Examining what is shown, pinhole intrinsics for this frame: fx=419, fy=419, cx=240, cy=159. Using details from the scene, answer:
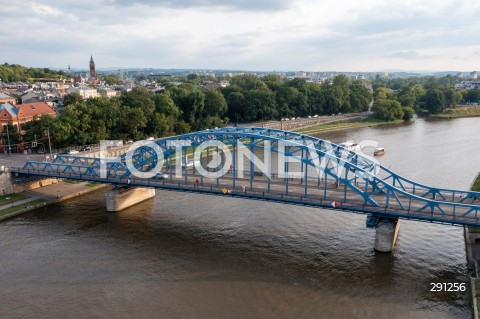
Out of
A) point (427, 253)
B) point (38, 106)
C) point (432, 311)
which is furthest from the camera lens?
point (38, 106)

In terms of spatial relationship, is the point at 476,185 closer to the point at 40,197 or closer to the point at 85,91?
the point at 40,197

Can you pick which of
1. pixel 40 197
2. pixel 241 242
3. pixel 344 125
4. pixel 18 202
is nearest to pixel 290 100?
pixel 344 125

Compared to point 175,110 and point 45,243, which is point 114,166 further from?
point 175,110

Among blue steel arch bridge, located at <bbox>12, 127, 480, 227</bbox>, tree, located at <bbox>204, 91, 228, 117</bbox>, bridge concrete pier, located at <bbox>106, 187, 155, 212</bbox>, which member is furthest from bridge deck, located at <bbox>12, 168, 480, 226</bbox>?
tree, located at <bbox>204, 91, 228, 117</bbox>

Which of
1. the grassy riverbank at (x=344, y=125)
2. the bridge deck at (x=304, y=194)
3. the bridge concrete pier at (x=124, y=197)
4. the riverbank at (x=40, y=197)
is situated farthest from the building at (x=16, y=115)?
the grassy riverbank at (x=344, y=125)

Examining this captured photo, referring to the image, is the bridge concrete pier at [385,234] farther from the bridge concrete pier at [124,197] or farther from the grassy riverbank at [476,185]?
the bridge concrete pier at [124,197]

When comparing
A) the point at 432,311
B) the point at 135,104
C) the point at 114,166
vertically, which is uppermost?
the point at 135,104

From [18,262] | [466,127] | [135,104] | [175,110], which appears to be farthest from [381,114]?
[18,262]

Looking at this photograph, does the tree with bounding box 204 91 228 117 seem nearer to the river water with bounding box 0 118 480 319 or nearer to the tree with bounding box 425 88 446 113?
the river water with bounding box 0 118 480 319
